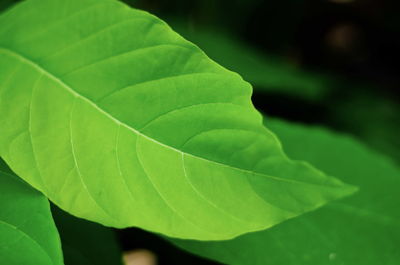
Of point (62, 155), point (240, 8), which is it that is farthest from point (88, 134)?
point (240, 8)

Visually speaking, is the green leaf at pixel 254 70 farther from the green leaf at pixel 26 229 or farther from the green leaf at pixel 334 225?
the green leaf at pixel 26 229

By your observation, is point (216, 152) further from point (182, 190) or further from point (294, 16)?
point (294, 16)

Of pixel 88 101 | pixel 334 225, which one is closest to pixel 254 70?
pixel 334 225

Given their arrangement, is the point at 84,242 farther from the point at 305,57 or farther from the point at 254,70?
the point at 305,57

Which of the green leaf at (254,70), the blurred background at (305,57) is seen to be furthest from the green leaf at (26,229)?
the green leaf at (254,70)

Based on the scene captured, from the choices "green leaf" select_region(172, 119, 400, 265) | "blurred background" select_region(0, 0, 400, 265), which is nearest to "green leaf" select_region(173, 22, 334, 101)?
"blurred background" select_region(0, 0, 400, 265)

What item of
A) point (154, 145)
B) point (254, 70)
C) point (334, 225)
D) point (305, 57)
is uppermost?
point (154, 145)
